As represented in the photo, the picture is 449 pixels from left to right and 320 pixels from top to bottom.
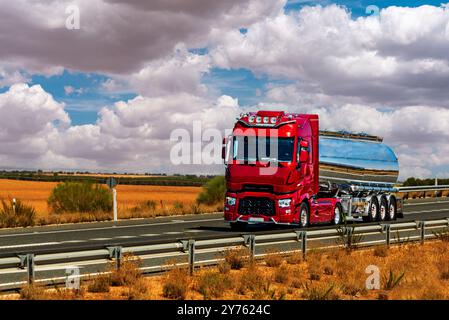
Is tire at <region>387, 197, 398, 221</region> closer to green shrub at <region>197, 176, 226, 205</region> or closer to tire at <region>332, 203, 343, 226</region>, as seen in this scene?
tire at <region>332, 203, 343, 226</region>

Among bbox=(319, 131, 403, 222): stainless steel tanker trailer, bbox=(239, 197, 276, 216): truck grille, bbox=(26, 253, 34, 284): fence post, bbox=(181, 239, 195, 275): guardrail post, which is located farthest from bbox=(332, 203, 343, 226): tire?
bbox=(26, 253, 34, 284): fence post

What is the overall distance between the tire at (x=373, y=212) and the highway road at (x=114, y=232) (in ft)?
11.3

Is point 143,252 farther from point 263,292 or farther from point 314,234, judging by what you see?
point 314,234

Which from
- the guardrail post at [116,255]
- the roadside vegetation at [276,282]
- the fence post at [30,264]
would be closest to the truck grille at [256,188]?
the roadside vegetation at [276,282]

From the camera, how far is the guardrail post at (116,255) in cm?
1184

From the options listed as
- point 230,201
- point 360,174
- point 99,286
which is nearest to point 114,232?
point 230,201

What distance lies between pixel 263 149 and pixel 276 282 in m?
9.95

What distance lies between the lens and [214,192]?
38.4 metres

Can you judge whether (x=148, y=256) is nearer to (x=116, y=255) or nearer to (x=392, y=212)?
(x=116, y=255)

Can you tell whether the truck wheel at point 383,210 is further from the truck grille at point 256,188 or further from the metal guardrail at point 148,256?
the metal guardrail at point 148,256

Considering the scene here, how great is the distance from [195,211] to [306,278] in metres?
19.8

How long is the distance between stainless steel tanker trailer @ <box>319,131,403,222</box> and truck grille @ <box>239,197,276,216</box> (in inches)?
142

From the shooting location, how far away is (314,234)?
16047mm

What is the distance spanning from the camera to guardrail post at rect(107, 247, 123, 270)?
1184 cm
